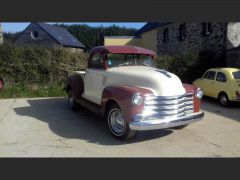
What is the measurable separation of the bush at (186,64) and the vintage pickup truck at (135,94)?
7018mm

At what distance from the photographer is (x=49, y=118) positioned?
810cm

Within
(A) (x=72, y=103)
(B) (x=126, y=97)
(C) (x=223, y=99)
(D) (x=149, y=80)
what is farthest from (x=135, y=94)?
(C) (x=223, y=99)

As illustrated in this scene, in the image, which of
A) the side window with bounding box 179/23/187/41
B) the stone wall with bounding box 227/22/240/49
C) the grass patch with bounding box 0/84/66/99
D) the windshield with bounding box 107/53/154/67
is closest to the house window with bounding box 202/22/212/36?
the stone wall with bounding box 227/22/240/49

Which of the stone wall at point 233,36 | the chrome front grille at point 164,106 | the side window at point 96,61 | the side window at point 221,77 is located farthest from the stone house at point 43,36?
the chrome front grille at point 164,106

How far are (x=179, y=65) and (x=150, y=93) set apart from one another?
30.7ft

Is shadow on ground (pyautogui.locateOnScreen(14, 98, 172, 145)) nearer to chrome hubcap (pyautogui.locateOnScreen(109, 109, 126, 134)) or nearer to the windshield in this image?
chrome hubcap (pyautogui.locateOnScreen(109, 109, 126, 134))

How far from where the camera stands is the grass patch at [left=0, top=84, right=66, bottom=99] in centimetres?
1226

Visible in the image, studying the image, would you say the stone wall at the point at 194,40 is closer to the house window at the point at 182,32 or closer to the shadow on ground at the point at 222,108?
the house window at the point at 182,32

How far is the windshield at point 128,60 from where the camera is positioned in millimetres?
7223

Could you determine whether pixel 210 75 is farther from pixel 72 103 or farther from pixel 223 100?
pixel 72 103

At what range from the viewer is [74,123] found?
7566mm

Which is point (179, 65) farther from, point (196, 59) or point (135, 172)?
point (135, 172)

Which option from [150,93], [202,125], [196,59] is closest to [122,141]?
[150,93]

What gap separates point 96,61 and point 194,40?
12596 mm
